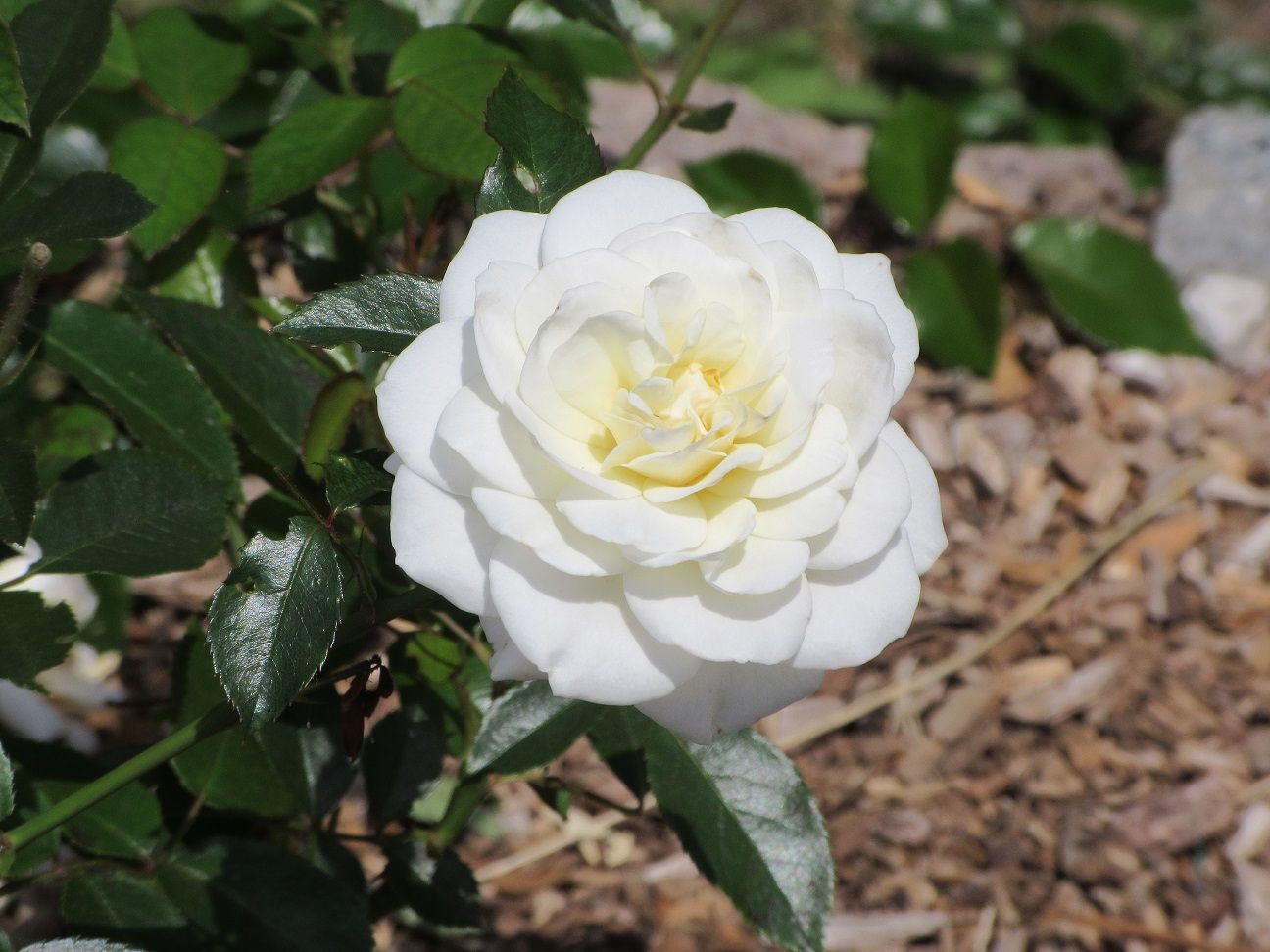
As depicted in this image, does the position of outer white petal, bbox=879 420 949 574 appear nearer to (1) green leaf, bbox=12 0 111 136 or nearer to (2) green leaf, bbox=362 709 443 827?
(2) green leaf, bbox=362 709 443 827

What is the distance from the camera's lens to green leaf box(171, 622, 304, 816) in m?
0.97

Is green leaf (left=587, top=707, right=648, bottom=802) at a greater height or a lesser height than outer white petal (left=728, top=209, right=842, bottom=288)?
lesser

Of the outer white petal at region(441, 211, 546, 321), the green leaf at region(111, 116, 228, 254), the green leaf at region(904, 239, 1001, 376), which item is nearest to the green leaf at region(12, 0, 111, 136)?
the green leaf at region(111, 116, 228, 254)

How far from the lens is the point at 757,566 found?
621 mm

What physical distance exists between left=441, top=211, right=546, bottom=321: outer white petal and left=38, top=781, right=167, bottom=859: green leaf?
516 mm

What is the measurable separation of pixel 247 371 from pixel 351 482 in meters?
0.38

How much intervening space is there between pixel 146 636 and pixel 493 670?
3.57 ft

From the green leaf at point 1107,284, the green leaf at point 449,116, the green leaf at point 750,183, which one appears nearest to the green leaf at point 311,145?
the green leaf at point 449,116

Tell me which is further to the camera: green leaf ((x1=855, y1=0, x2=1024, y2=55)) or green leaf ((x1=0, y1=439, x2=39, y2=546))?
Answer: green leaf ((x1=855, y1=0, x2=1024, y2=55))

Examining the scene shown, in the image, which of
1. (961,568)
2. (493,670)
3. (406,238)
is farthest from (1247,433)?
(493,670)

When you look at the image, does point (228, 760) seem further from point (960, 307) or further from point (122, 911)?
point (960, 307)

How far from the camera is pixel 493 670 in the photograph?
66 cm

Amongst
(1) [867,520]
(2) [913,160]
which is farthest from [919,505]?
(2) [913,160]

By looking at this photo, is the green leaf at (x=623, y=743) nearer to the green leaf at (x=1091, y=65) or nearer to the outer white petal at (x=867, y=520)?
the outer white petal at (x=867, y=520)
